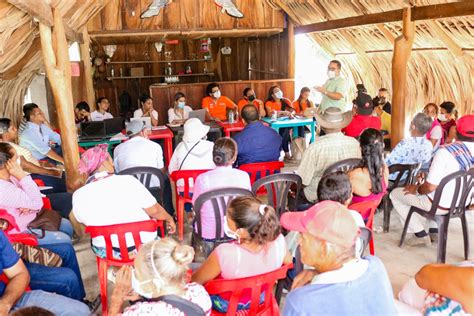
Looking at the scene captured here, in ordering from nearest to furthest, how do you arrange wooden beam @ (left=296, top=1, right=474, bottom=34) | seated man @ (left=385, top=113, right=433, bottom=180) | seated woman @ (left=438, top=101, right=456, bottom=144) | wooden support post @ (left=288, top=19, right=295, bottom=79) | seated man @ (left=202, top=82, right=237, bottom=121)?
seated man @ (left=385, top=113, right=433, bottom=180) < wooden beam @ (left=296, top=1, right=474, bottom=34) < seated woman @ (left=438, top=101, right=456, bottom=144) < seated man @ (left=202, top=82, right=237, bottom=121) < wooden support post @ (left=288, top=19, right=295, bottom=79)

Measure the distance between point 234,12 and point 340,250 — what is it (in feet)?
26.6

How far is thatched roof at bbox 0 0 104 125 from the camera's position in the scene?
12.3ft

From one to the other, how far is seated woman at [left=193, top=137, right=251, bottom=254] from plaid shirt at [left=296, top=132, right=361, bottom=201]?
0.82 meters

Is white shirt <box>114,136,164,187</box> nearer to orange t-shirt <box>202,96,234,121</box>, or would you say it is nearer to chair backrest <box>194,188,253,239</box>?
chair backrest <box>194,188,253,239</box>

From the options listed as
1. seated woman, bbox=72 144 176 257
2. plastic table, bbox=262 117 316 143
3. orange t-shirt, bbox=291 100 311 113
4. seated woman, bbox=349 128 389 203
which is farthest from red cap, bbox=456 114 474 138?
orange t-shirt, bbox=291 100 311 113

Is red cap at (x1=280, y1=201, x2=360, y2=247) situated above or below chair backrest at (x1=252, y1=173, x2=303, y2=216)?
above

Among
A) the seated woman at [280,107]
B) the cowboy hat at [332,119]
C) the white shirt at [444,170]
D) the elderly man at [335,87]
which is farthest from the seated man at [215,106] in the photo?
the white shirt at [444,170]

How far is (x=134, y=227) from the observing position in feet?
9.14

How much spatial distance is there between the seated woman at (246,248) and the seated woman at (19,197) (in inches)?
60.6

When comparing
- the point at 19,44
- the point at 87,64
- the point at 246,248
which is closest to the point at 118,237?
the point at 246,248

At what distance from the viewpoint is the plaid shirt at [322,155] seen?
12.5 feet

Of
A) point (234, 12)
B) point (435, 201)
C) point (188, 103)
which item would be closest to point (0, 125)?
point (435, 201)

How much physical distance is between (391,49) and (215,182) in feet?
19.7

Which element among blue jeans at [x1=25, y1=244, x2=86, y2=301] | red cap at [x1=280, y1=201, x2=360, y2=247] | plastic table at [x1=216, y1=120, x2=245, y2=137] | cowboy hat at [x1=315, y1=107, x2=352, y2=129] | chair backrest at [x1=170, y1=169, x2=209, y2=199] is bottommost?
blue jeans at [x1=25, y1=244, x2=86, y2=301]
